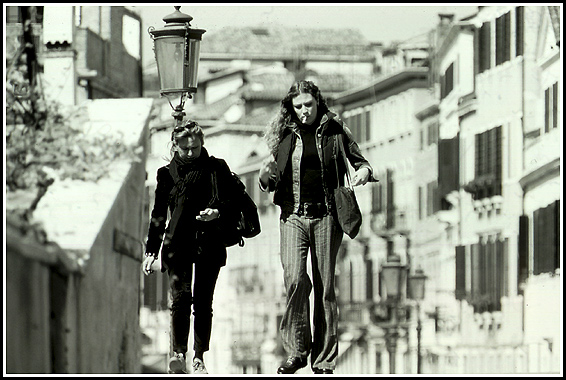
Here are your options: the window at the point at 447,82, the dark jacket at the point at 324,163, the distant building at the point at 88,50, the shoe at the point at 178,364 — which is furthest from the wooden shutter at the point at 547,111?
the shoe at the point at 178,364

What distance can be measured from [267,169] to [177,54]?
→ 259 centimetres

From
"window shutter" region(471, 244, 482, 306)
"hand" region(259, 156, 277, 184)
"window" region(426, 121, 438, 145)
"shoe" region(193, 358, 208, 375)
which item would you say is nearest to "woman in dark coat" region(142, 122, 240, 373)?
"shoe" region(193, 358, 208, 375)

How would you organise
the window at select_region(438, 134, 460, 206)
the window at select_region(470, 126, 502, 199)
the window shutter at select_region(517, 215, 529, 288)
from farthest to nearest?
the window at select_region(438, 134, 460, 206) → the window at select_region(470, 126, 502, 199) → the window shutter at select_region(517, 215, 529, 288)

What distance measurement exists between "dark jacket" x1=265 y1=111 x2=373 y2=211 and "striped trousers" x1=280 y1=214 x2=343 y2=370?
14 cm

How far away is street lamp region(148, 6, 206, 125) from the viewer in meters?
14.3

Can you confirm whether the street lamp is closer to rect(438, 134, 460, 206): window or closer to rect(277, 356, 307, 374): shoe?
rect(277, 356, 307, 374): shoe

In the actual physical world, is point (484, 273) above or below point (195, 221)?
above

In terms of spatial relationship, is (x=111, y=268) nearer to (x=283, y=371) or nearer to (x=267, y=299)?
(x=283, y=371)

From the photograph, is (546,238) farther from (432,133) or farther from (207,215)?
(432,133)

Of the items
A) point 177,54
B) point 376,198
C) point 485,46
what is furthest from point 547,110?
point 376,198

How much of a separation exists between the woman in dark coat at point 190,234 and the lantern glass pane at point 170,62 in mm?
2083

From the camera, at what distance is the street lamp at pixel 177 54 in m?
14.3

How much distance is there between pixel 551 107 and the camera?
30516 millimetres

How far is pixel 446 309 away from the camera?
46.2 meters
